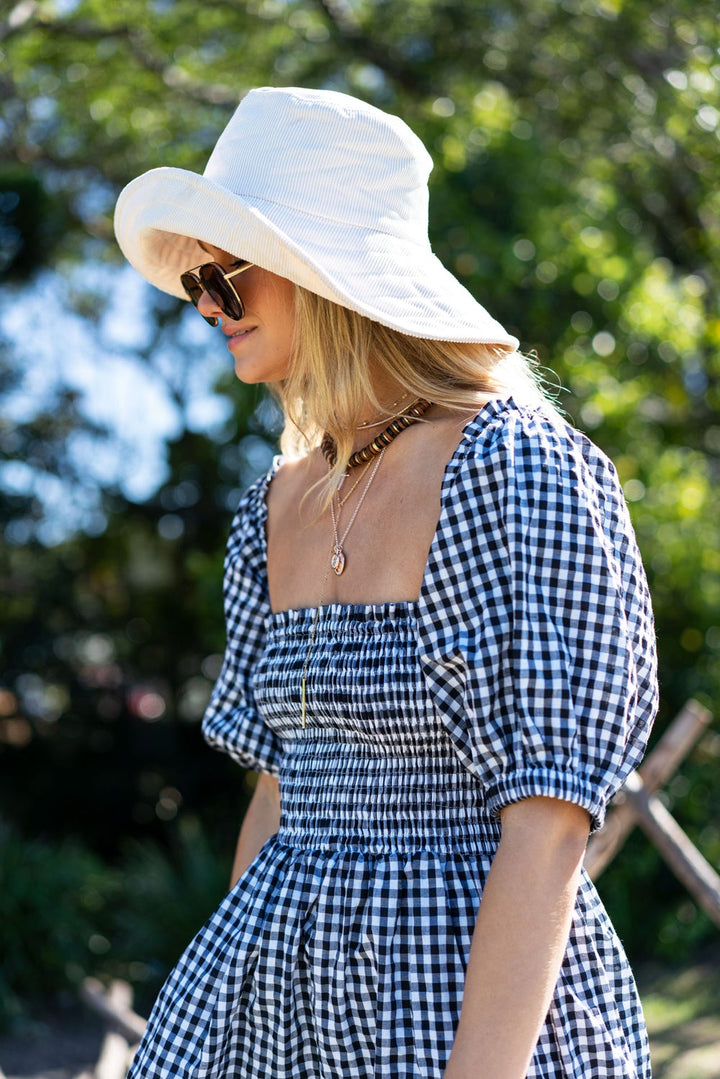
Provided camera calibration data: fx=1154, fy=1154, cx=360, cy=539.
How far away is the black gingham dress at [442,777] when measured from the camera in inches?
49.7

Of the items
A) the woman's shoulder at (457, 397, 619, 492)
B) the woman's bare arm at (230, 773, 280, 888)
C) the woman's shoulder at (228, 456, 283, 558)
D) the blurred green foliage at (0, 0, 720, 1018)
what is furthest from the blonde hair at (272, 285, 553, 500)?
the blurred green foliage at (0, 0, 720, 1018)

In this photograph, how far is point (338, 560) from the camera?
61.3 inches

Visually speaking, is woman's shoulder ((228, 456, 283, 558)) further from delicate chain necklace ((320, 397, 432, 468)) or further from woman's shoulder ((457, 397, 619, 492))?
woman's shoulder ((457, 397, 619, 492))

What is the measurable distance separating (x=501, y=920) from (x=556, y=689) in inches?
9.7

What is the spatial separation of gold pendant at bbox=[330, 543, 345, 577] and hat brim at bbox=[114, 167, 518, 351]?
0.31 meters

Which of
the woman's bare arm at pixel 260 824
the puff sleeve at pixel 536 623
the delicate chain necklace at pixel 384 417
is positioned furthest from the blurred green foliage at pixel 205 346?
the puff sleeve at pixel 536 623

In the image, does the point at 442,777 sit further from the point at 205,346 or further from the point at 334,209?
the point at 205,346

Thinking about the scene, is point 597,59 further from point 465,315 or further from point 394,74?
point 465,315

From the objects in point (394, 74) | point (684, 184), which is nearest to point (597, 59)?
point (684, 184)

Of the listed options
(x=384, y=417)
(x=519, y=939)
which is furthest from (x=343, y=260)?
(x=519, y=939)

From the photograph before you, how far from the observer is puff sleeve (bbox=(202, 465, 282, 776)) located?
1.82 m

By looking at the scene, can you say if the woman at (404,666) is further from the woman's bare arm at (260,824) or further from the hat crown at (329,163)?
the woman's bare arm at (260,824)

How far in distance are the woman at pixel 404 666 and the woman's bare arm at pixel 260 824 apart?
17 centimetres

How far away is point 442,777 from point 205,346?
6.80m
